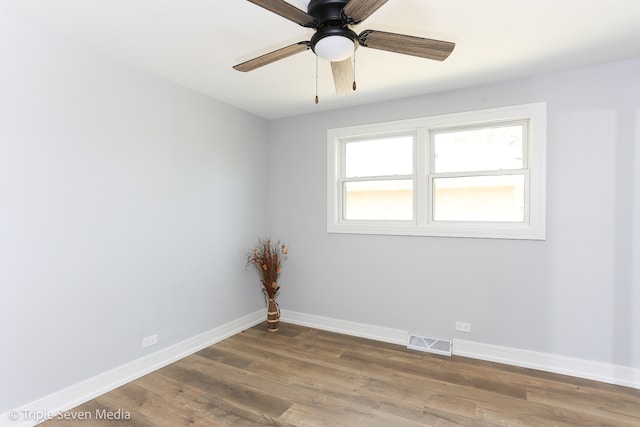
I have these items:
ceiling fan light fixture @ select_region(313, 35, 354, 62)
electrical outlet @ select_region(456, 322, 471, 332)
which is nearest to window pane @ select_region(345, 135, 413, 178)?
electrical outlet @ select_region(456, 322, 471, 332)

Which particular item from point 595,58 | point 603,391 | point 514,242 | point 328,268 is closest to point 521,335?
point 603,391

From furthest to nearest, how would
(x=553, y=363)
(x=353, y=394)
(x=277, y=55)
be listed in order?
1. (x=553, y=363)
2. (x=353, y=394)
3. (x=277, y=55)

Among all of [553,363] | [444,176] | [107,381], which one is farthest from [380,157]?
[107,381]

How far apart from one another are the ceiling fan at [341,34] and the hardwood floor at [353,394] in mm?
2277

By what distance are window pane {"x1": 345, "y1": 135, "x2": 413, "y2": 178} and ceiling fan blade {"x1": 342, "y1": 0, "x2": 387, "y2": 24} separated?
6.84 ft

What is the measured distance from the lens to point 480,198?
125 inches

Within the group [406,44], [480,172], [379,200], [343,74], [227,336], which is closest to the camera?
[406,44]

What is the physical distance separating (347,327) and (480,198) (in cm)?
201

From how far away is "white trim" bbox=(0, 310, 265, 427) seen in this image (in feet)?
6.73

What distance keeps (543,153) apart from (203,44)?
2.93 metres

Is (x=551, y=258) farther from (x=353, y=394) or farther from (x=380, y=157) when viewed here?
(x=353, y=394)

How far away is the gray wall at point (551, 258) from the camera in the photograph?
258cm

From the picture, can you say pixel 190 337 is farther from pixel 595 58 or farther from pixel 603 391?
pixel 595 58

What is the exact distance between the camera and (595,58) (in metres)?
2.53
